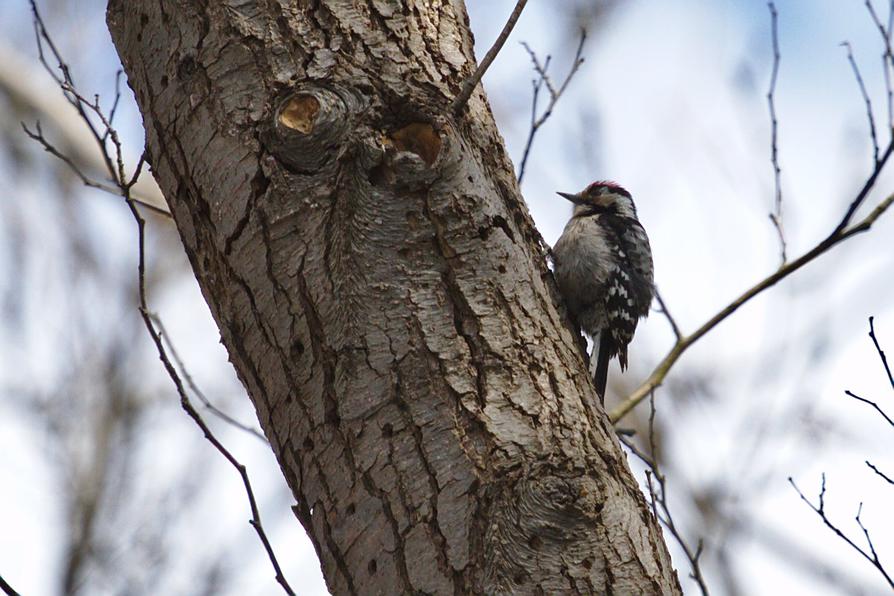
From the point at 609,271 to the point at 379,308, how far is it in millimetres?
2694

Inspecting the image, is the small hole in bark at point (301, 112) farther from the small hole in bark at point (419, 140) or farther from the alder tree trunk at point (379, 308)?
the small hole in bark at point (419, 140)

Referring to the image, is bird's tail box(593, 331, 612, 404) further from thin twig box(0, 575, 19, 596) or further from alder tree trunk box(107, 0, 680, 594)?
thin twig box(0, 575, 19, 596)

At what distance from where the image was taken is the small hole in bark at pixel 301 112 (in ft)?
7.47

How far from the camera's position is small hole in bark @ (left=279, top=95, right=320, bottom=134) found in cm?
228

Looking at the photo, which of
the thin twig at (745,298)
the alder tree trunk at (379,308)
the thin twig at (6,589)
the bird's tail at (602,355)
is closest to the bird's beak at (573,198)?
the bird's tail at (602,355)

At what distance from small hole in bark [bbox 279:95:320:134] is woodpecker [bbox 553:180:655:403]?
6.83 ft

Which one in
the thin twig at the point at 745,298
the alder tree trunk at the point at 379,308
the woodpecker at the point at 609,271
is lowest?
the alder tree trunk at the point at 379,308

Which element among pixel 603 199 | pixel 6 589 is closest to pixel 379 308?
pixel 6 589

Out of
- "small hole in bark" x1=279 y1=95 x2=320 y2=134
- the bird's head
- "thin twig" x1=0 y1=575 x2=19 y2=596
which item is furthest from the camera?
the bird's head

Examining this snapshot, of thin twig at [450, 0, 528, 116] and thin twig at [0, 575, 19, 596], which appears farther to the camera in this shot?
thin twig at [450, 0, 528, 116]

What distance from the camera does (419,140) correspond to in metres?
2.42

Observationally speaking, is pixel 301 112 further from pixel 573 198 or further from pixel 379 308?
pixel 573 198

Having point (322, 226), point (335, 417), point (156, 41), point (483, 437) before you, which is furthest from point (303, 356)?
point (156, 41)

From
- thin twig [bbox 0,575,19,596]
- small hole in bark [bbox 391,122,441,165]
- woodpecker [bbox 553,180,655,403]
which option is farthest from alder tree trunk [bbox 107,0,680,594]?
woodpecker [bbox 553,180,655,403]
